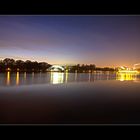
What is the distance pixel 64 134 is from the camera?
2211 mm

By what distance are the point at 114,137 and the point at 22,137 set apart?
2.76 ft

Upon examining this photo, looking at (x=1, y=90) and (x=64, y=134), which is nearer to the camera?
(x=64, y=134)
